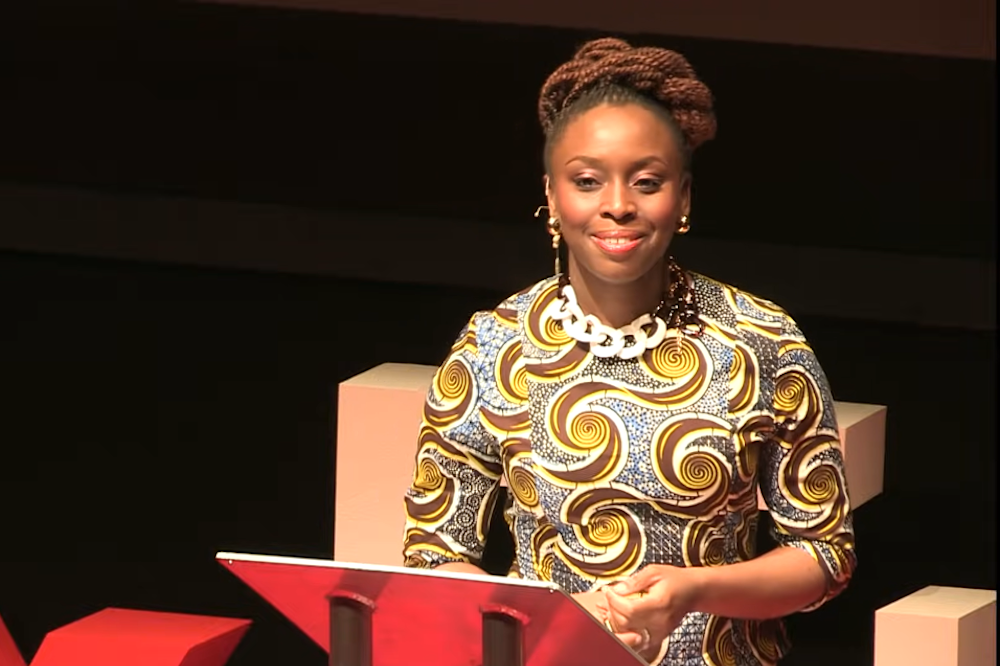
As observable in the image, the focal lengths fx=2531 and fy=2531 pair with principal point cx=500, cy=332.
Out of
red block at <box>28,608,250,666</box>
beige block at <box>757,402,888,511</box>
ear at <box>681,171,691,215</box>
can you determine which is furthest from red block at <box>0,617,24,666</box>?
ear at <box>681,171,691,215</box>

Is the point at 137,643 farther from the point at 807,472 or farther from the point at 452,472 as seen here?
the point at 807,472

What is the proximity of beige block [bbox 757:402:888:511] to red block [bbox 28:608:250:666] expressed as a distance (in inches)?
34.5

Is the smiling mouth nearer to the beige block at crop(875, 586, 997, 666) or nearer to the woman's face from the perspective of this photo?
the woman's face

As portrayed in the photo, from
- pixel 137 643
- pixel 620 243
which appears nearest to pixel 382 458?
pixel 137 643

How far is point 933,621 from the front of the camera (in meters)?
3.48

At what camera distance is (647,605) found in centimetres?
292

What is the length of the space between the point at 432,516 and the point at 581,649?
0.47 metres

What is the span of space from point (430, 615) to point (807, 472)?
1.83 feet

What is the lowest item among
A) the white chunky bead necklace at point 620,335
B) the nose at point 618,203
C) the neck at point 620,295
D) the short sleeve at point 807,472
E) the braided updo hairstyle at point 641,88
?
the short sleeve at point 807,472

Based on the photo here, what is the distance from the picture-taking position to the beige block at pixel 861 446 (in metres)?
3.69

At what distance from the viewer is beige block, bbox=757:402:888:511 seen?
3.69 meters

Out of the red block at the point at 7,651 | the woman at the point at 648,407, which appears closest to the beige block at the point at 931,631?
the woman at the point at 648,407

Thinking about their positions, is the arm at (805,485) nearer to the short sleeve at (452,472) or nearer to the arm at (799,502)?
the arm at (799,502)

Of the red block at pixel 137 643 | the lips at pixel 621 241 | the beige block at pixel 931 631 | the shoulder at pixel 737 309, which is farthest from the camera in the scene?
the red block at pixel 137 643
